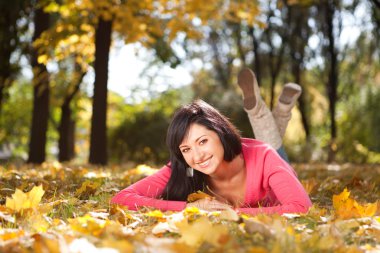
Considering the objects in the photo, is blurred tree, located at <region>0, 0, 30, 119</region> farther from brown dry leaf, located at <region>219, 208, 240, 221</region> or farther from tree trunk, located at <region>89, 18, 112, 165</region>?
brown dry leaf, located at <region>219, 208, 240, 221</region>

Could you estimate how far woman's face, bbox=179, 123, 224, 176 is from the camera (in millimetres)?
2900

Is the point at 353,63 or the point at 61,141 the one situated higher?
the point at 353,63

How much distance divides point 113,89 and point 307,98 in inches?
307

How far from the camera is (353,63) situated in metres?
20.7

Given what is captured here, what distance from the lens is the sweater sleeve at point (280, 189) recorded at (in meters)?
2.56

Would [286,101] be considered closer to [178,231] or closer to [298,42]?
[178,231]

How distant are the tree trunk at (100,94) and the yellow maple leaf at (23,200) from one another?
6.18 meters

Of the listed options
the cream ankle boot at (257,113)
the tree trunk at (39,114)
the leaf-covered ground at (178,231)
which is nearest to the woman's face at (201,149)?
the leaf-covered ground at (178,231)

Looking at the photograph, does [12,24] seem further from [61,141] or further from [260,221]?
[260,221]

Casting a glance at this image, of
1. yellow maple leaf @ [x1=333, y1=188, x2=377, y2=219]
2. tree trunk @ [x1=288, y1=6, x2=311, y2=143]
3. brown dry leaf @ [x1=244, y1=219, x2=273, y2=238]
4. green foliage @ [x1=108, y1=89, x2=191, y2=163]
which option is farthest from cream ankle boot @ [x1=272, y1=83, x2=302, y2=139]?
tree trunk @ [x1=288, y1=6, x2=311, y2=143]

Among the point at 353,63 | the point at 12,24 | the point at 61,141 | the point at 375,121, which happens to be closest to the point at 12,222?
the point at 12,24

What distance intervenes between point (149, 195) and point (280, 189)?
2.72 feet

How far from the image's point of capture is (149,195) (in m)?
3.18

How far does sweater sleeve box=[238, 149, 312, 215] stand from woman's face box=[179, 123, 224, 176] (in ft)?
0.98
